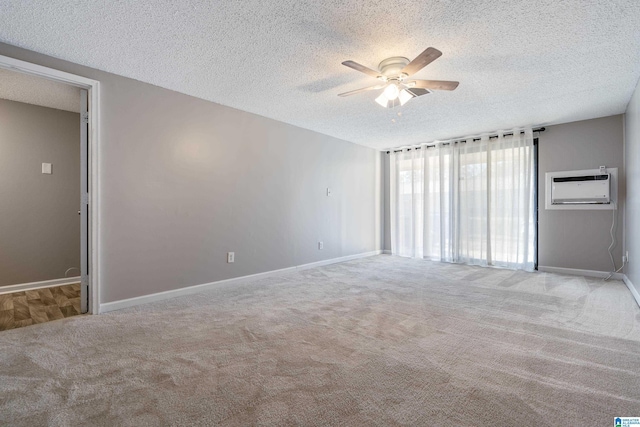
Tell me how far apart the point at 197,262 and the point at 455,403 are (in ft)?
10.0

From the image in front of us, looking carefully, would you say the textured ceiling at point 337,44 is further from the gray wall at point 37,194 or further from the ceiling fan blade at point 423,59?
the gray wall at point 37,194

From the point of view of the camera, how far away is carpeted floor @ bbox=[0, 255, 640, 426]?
148 centimetres

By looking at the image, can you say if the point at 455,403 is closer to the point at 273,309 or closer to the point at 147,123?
the point at 273,309

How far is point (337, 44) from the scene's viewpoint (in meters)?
2.46

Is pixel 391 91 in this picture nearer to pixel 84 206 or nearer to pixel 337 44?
pixel 337 44

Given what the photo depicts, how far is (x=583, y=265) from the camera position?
4.48 metres

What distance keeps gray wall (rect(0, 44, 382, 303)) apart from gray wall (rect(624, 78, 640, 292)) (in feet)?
12.9

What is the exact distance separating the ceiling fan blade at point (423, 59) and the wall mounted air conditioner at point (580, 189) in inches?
143

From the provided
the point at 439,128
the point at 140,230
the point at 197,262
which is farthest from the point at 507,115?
the point at 140,230

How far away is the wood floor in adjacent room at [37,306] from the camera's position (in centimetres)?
277

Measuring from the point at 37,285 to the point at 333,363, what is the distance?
Result: 14.1 ft

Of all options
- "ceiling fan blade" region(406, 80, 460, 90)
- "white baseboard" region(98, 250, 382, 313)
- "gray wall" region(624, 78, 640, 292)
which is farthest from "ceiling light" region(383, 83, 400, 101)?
"white baseboard" region(98, 250, 382, 313)

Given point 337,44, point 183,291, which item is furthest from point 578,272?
point 183,291

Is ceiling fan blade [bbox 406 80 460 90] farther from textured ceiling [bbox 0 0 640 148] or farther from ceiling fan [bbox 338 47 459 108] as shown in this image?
textured ceiling [bbox 0 0 640 148]
